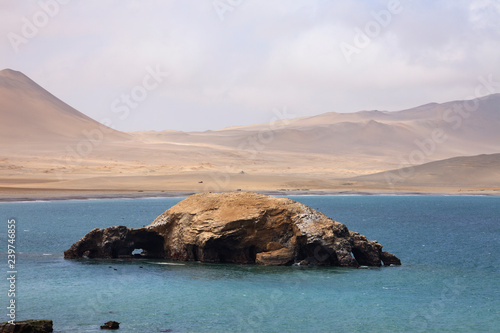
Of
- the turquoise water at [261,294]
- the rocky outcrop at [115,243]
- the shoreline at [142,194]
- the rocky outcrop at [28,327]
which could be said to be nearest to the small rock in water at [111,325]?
the turquoise water at [261,294]

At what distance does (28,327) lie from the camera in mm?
17344

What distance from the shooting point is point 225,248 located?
99.7ft

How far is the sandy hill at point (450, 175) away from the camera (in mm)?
125312

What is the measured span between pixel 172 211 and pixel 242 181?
86690 mm

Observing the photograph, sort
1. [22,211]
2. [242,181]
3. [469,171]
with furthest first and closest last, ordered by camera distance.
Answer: [469,171], [242,181], [22,211]

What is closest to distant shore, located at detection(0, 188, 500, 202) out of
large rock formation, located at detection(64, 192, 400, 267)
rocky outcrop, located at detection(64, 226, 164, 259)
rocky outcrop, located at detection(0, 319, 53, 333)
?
rocky outcrop, located at detection(64, 226, 164, 259)

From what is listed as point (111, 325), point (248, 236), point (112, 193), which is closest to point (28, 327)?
point (111, 325)

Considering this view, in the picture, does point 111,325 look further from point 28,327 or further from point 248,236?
point 248,236

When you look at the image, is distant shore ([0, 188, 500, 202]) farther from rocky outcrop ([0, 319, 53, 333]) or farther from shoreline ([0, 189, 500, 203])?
rocky outcrop ([0, 319, 53, 333])

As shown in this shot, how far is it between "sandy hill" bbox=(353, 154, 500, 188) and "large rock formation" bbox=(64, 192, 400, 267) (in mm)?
94921

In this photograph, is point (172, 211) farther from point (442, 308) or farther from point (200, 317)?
point (442, 308)

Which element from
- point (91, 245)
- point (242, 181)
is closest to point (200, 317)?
point (91, 245)

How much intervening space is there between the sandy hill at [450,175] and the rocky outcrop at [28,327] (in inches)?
4268

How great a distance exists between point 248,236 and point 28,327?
13.3 m
